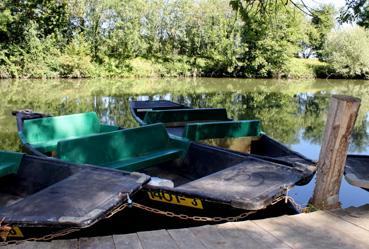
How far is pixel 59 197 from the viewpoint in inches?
126

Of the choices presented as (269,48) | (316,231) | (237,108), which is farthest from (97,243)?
(269,48)

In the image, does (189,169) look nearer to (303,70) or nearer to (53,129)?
(53,129)

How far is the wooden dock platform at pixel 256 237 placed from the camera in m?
2.93

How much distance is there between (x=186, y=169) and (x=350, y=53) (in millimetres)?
30970

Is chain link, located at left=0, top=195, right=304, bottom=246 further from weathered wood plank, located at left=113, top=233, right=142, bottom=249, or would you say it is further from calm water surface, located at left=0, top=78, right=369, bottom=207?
calm water surface, located at left=0, top=78, right=369, bottom=207

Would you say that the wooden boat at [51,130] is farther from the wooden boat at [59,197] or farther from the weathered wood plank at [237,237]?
the weathered wood plank at [237,237]

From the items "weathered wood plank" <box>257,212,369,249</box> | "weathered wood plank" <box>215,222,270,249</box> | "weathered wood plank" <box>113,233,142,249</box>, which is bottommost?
"weathered wood plank" <box>113,233,142,249</box>

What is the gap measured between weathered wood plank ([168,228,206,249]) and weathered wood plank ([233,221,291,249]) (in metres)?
0.41

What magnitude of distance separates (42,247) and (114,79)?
2590cm

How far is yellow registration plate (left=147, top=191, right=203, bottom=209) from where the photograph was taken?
11.9ft

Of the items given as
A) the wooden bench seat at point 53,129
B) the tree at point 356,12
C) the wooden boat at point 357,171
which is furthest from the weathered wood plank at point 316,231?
the tree at point 356,12

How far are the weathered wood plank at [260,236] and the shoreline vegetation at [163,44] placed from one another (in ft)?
78.5

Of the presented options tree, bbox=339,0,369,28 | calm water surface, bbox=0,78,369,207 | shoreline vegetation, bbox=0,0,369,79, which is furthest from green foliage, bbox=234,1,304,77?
tree, bbox=339,0,369,28

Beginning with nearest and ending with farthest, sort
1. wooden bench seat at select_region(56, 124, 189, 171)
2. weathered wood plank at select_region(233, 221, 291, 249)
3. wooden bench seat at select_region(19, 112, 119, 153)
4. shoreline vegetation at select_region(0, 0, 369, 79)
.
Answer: weathered wood plank at select_region(233, 221, 291, 249)
wooden bench seat at select_region(56, 124, 189, 171)
wooden bench seat at select_region(19, 112, 119, 153)
shoreline vegetation at select_region(0, 0, 369, 79)
